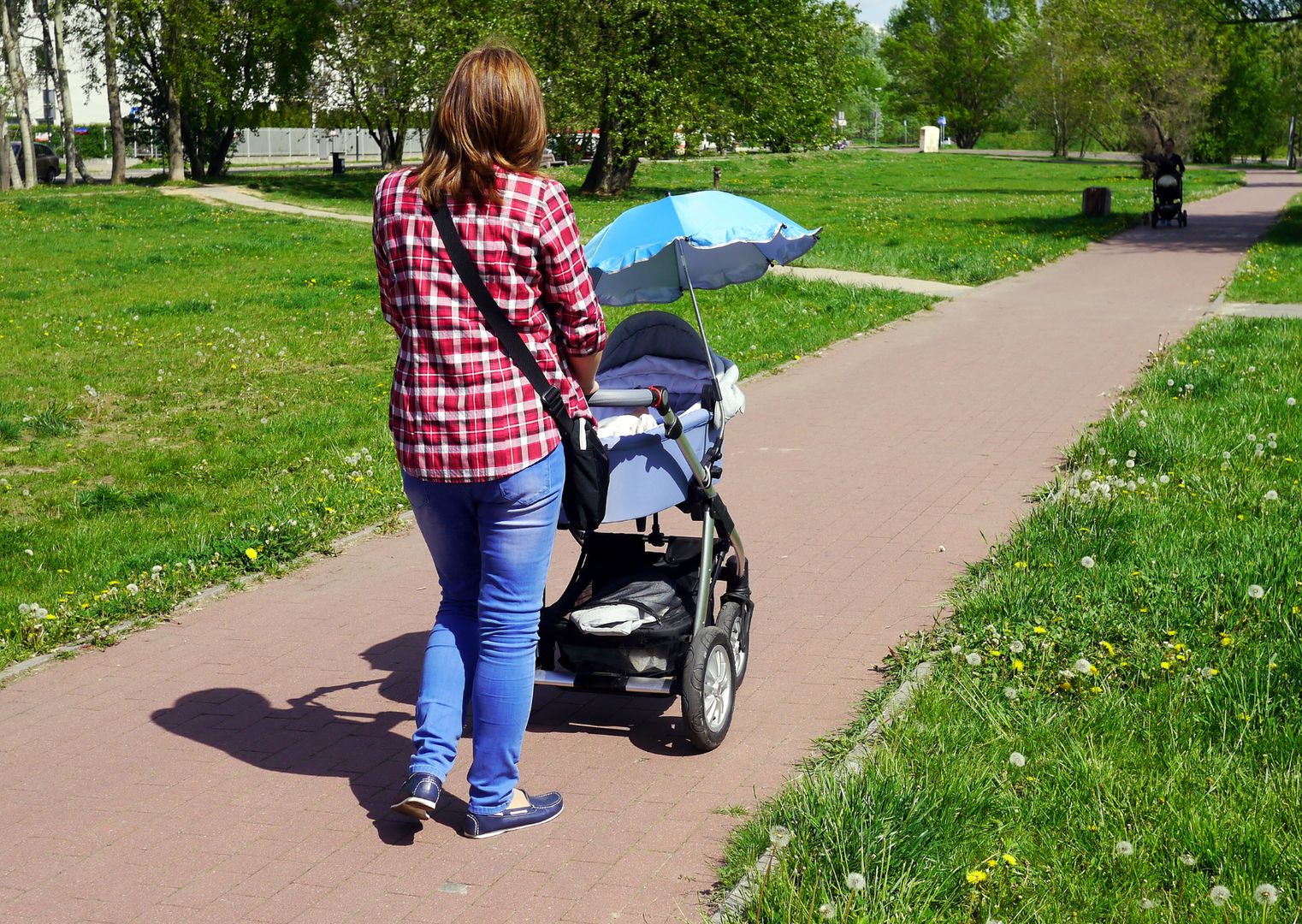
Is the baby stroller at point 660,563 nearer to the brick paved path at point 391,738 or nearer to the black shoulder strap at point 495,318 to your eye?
the brick paved path at point 391,738

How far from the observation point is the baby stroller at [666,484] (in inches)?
176

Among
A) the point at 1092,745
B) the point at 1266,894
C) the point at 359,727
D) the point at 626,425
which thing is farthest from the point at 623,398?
the point at 1266,894

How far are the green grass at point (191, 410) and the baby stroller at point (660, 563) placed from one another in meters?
2.45

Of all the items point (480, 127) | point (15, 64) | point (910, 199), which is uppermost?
point (15, 64)

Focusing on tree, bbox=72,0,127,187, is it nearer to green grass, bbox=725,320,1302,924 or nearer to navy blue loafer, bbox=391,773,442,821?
green grass, bbox=725,320,1302,924

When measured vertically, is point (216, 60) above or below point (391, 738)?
above

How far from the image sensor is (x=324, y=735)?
15.9 ft

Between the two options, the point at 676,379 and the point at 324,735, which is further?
the point at 676,379

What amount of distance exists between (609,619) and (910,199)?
112ft

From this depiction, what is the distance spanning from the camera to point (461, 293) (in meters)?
3.61

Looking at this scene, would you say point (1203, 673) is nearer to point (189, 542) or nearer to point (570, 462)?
point (570, 462)

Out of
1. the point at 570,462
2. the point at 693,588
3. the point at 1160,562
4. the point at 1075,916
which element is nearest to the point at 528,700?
the point at 570,462

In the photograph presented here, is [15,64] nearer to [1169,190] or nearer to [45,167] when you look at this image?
[45,167]

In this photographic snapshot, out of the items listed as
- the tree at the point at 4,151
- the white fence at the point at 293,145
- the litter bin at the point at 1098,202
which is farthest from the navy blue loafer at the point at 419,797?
the white fence at the point at 293,145
